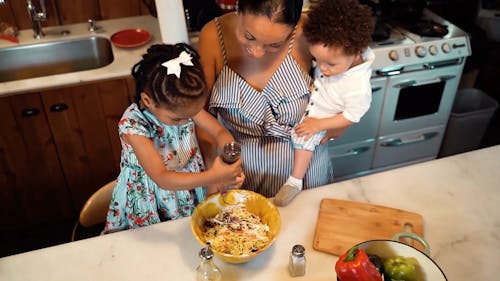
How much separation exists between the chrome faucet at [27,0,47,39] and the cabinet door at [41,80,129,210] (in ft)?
1.70

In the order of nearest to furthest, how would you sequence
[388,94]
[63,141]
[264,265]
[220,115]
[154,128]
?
[264,265] < [154,128] < [220,115] < [63,141] < [388,94]

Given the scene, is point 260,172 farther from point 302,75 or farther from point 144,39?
point 144,39

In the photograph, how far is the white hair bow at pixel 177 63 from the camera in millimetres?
1258

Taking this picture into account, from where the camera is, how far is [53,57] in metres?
2.59

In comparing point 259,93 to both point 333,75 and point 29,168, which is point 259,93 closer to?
point 333,75

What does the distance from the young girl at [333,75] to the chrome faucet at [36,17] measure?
1591 mm

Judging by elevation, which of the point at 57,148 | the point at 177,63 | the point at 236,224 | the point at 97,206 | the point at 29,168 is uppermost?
the point at 177,63

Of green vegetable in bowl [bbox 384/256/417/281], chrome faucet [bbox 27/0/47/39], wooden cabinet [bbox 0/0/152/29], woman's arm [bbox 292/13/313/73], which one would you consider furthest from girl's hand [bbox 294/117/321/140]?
chrome faucet [bbox 27/0/47/39]

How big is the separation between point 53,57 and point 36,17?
24 cm

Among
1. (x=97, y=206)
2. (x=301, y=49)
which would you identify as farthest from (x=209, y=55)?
(x=97, y=206)

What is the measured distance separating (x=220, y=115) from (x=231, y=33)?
12.4 inches

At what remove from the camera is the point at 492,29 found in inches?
120

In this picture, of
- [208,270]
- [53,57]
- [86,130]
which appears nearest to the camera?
[208,270]

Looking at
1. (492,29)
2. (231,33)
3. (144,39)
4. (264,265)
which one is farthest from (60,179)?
(492,29)
